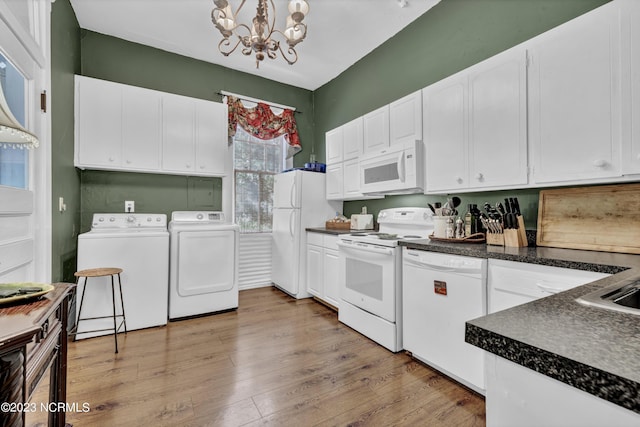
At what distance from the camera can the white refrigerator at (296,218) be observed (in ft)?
12.3

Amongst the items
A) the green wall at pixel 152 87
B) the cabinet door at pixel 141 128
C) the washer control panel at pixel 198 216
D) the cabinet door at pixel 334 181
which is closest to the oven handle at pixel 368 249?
the cabinet door at pixel 334 181

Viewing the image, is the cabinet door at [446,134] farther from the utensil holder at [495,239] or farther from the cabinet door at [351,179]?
the cabinet door at [351,179]

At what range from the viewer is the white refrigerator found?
12.3ft

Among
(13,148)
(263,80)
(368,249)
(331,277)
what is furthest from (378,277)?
(263,80)

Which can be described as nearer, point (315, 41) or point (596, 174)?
point (596, 174)

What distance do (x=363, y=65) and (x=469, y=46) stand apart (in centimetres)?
152

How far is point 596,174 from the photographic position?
157 centimetres

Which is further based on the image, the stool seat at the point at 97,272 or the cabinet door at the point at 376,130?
the cabinet door at the point at 376,130

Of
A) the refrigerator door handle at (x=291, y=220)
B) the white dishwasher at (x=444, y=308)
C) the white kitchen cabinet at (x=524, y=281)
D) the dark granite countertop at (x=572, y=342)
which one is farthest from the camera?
the refrigerator door handle at (x=291, y=220)

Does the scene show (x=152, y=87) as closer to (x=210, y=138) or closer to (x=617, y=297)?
(x=210, y=138)

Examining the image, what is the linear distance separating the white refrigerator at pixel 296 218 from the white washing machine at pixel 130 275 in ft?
4.78

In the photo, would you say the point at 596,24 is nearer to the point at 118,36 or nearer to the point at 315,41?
the point at 315,41

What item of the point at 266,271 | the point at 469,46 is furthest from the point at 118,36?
the point at 469,46

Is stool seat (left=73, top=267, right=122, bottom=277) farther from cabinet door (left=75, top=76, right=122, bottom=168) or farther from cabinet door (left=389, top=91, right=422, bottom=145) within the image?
cabinet door (left=389, top=91, right=422, bottom=145)
